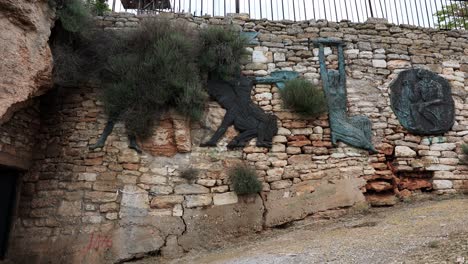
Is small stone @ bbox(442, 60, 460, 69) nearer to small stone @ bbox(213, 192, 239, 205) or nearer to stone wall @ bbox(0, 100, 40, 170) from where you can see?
small stone @ bbox(213, 192, 239, 205)

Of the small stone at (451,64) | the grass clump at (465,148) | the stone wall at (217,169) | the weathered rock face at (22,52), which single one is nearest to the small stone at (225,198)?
the stone wall at (217,169)

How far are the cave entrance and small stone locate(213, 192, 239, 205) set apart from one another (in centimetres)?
287

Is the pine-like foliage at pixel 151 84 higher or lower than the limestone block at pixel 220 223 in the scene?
higher

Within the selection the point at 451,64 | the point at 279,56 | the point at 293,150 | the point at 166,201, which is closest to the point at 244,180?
the point at 293,150

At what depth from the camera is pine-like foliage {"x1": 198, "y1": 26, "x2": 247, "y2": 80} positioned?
20.4ft

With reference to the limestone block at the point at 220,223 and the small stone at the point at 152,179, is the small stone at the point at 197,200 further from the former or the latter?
the small stone at the point at 152,179

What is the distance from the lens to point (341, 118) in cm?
627

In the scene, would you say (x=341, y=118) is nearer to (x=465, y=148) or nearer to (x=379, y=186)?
(x=379, y=186)

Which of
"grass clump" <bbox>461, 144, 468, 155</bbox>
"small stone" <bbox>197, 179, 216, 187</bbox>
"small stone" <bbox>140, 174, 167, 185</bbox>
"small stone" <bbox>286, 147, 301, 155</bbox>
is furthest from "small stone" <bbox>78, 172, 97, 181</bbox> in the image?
"grass clump" <bbox>461, 144, 468, 155</bbox>

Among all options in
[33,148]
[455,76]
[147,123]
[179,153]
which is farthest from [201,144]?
[455,76]

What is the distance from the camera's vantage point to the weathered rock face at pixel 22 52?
4.65 meters

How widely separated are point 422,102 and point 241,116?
2.96 meters

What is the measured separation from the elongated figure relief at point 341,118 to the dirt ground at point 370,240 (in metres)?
1.08

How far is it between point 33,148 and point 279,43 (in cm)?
419
